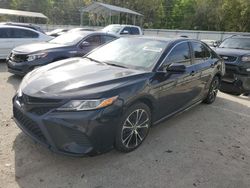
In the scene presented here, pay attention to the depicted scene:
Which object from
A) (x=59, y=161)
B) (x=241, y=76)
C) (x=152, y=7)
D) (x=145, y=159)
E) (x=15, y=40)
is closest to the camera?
(x=59, y=161)

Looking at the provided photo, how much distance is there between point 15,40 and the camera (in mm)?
9805

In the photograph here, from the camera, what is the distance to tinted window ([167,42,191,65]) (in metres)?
4.32

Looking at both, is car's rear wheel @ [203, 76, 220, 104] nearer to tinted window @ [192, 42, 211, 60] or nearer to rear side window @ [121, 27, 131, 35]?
tinted window @ [192, 42, 211, 60]

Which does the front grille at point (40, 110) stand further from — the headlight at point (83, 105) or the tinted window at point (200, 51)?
the tinted window at point (200, 51)

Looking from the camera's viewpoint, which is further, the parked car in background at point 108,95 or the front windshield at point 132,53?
the front windshield at point 132,53

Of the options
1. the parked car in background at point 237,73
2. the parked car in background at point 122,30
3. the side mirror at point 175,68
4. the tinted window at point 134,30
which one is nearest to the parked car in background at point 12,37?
the parked car in background at point 122,30

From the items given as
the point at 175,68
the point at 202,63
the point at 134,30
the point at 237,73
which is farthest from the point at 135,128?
the point at 134,30

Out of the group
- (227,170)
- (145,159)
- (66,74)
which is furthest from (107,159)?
(227,170)

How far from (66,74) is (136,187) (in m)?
1.81

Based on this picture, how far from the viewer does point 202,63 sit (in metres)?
5.32

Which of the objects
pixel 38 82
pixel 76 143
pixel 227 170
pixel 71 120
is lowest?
pixel 227 170

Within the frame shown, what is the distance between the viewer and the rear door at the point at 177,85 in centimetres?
407

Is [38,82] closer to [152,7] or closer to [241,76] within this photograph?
[241,76]

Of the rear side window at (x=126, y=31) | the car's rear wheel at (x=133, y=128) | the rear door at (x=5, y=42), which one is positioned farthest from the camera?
the rear side window at (x=126, y=31)
